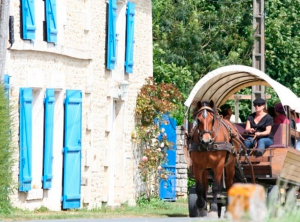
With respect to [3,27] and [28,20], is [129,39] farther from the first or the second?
[3,27]

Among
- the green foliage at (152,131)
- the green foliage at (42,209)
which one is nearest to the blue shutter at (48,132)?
the green foliage at (42,209)

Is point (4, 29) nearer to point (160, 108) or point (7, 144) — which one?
point (7, 144)

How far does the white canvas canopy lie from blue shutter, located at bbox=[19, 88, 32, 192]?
9.76 ft

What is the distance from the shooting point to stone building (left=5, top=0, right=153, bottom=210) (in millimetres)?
19797

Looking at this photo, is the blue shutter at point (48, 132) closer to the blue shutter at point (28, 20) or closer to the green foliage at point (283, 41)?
the blue shutter at point (28, 20)

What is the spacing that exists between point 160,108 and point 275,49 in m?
14.2

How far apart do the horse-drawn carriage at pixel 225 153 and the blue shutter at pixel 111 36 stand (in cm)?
392

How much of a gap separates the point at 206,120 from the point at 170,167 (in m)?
10.5

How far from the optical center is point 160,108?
1001 inches

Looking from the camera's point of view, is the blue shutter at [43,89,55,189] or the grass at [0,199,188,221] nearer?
the grass at [0,199,188,221]

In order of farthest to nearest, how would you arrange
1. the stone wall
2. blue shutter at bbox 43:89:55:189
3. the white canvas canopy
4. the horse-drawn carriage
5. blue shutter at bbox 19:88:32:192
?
the stone wall, blue shutter at bbox 43:89:55:189, blue shutter at bbox 19:88:32:192, the white canvas canopy, the horse-drawn carriage

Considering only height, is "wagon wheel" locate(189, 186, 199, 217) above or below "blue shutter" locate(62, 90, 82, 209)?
below

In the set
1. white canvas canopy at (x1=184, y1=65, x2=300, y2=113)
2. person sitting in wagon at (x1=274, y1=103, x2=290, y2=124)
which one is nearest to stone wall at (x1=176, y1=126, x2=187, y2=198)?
white canvas canopy at (x1=184, y1=65, x2=300, y2=113)

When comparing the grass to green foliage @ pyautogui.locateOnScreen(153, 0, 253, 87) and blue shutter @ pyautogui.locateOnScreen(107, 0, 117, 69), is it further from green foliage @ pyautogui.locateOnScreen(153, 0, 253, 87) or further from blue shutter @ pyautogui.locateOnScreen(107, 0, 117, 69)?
green foliage @ pyautogui.locateOnScreen(153, 0, 253, 87)
